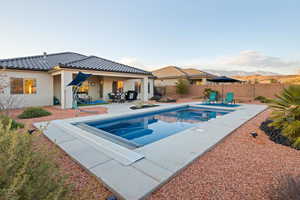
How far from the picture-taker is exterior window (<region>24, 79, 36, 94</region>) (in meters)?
10.6

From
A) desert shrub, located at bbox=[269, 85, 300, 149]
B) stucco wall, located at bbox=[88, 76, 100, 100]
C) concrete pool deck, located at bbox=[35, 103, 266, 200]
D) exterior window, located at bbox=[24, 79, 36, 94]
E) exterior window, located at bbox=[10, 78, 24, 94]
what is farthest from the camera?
stucco wall, located at bbox=[88, 76, 100, 100]

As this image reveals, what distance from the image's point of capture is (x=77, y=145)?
12.0ft

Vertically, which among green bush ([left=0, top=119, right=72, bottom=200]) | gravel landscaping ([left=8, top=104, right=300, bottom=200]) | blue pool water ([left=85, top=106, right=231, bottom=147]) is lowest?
blue pool water ([left=85, top=106, right=231, bottom=147])

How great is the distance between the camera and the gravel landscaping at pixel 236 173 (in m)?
2.06

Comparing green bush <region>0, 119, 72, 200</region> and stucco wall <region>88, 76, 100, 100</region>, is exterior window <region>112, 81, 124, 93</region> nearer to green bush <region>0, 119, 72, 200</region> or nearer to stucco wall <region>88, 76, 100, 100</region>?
stucco wall <region>88, 76, 100, 100</region>

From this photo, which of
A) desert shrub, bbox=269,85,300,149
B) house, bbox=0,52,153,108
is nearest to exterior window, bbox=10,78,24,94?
house, bbox=0,52,153,108

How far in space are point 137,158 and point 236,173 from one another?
6.23 feet

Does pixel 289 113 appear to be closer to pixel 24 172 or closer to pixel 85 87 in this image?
pixel 24 172

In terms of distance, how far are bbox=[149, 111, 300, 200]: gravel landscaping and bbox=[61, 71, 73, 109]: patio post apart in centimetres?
980

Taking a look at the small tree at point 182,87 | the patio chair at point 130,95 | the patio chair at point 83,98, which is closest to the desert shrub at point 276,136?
the patio chair at point 130,95

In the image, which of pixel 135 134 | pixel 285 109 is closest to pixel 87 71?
pixel 135 134

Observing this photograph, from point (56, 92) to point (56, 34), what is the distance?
5.11 metres

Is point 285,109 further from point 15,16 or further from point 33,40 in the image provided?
point 33,40

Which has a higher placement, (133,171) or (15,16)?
(15,16)
